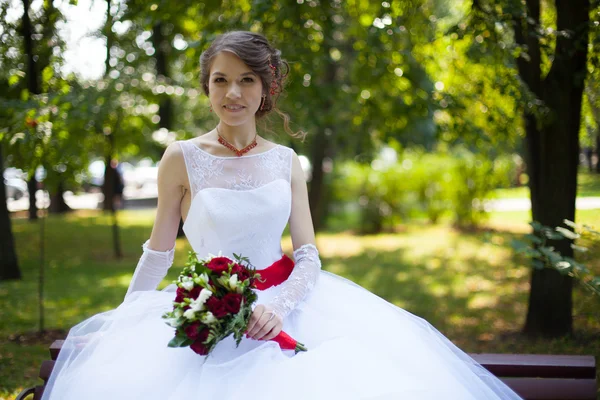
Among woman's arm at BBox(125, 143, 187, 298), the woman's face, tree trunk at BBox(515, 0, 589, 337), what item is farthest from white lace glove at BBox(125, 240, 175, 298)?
tree trunk at BBox(515, 0, 589, 337)

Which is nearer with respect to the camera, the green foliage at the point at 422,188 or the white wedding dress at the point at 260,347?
the white wedding dress at the point at 260,347

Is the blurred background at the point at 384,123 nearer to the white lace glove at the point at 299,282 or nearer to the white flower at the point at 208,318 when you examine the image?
the white lace glove at the point at 299,282

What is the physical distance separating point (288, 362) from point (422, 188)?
1246 cm

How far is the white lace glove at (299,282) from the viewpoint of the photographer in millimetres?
2463

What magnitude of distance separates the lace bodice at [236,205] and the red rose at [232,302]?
689mm

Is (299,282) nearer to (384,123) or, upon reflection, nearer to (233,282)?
(233,282)

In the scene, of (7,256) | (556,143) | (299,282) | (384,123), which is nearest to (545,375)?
(299,282)

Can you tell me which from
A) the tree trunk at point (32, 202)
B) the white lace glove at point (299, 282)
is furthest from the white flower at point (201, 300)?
the tree trunk at point (32, 202)

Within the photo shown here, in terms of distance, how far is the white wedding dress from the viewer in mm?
2111

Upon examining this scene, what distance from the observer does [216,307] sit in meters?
1.98

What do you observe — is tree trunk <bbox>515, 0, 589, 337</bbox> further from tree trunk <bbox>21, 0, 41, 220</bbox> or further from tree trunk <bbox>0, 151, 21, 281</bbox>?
tree trunk <bbox>0, 151, 21, 281</bbox>

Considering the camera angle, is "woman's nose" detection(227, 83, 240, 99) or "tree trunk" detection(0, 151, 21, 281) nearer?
"woman's nose" detection(227, 83, 240, 99)

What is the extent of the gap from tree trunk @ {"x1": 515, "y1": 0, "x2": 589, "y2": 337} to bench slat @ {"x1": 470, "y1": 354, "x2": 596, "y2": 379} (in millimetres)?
2171

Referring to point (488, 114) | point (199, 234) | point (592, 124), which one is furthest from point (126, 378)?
point (592, 124)
